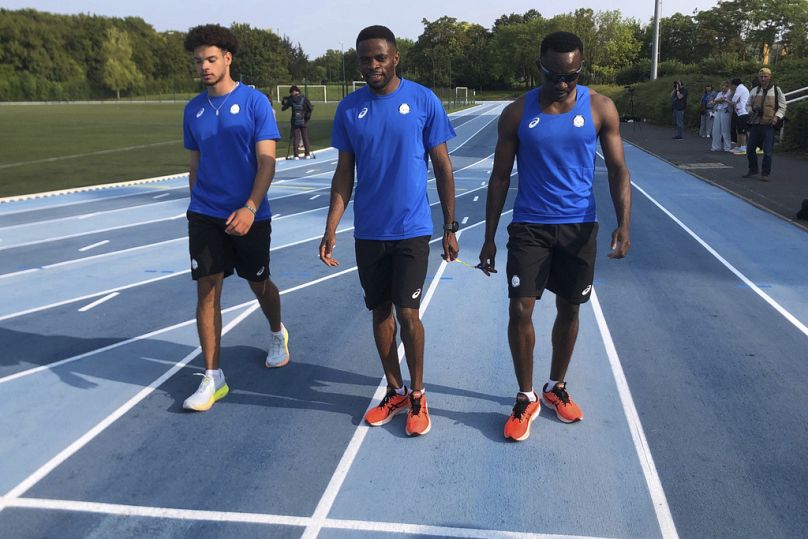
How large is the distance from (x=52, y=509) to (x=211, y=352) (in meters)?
1.25

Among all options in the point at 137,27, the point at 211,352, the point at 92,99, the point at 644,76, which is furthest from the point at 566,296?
the point at 137,27

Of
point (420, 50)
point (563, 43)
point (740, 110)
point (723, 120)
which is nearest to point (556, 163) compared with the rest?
point (563, 43)

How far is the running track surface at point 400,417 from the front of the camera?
2848 mm

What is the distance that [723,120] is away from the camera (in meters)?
18.5

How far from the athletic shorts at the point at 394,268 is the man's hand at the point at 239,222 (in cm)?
60

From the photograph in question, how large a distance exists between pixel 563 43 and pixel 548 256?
100cm

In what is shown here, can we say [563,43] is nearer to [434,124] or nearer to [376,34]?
[434,124]

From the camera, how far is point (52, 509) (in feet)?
9.46

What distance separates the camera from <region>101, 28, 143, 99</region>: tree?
82.6 metres

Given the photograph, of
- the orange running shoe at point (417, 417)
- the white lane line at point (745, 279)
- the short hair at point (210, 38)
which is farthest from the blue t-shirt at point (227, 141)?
the white lane line at point (745, 279)

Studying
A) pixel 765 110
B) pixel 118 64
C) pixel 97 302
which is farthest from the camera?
pixel 118 64

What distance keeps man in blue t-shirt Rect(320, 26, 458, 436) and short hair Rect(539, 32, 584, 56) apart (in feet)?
1.88

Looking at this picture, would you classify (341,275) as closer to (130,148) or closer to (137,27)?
(130,148)

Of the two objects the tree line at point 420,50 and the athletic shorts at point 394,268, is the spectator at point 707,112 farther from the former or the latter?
the tree line at point 420,50
